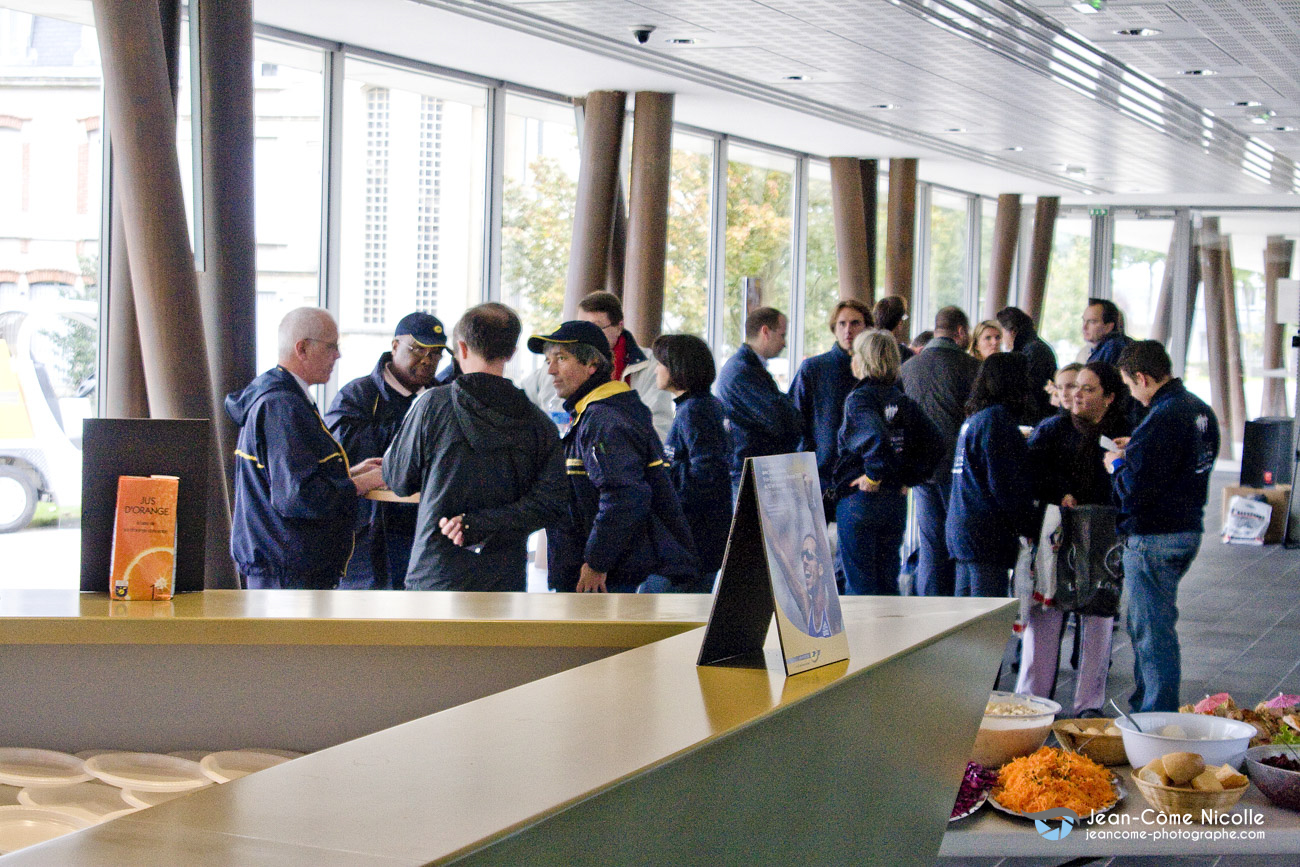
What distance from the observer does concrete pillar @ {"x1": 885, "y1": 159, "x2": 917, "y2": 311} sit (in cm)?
1176

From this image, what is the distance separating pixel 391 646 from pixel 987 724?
1.46 meters

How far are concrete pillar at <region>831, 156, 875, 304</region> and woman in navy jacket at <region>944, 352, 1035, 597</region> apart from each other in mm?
6276

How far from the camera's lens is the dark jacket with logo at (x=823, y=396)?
6168mm

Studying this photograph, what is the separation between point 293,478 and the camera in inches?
145

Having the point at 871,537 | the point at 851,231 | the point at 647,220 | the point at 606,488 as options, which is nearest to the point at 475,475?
the point at 606,488

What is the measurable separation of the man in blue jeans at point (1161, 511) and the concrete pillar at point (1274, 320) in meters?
Result: 12.7

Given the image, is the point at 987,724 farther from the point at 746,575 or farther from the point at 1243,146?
the point at 1243,146

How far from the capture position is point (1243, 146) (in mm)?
11180

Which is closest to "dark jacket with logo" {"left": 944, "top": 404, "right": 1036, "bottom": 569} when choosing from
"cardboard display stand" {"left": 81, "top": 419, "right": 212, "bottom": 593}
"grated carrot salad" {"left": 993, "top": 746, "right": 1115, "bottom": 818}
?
"grated carrot salad" {"left": 993, "top": 746, "right": 1115, "bottom": 818}

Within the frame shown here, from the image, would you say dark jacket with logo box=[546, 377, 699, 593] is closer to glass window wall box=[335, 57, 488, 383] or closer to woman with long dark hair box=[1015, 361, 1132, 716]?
woman with long dark hair box=[1015, 361, 1132, 716]

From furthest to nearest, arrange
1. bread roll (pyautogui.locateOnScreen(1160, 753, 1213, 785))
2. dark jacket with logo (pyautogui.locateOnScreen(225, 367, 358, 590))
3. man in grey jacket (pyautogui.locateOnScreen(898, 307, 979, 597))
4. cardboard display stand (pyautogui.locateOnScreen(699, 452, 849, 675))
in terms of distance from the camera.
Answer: man in grey jacket (pyautogui.locateOnScreen(898, 307, 979, 597))
dark jacket with logo (pyautogui.locateOnScreen(225, 367, 358, 590))
bread roll (pyautogui.locateOnScreen(1160, 753, 1213, 785))
cardboard display stand (pyautogui.locateOnScreen(699, 452, 849, 675))

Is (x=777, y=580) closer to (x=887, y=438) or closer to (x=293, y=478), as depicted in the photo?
(x=293, y=478)

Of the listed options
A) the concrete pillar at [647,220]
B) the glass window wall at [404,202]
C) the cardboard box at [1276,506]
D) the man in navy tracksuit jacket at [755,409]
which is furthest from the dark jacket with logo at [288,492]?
the cardboard box at [1276,506]

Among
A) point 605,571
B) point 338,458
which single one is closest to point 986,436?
point 605,571
